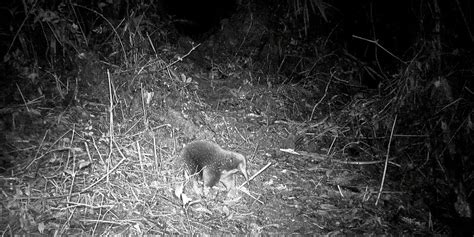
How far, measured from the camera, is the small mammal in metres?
3.52

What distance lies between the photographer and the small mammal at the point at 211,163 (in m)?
3.52

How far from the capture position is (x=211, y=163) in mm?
3533

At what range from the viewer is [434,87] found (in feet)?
12.7

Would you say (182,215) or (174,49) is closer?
(182,215)

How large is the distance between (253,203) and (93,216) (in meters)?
1.54

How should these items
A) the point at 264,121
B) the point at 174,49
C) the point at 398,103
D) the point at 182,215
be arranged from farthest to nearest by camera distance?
the point at 174,49 → the point at 264,121 → the point at 398,103 → the point at 182,215

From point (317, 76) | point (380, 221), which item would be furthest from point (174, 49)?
point (380, 221)

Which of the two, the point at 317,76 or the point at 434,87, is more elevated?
the point at 434,87

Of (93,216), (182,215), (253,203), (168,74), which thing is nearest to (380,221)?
(253,203)

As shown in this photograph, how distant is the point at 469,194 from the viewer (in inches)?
132

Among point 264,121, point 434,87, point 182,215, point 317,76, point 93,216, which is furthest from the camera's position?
point 317,76

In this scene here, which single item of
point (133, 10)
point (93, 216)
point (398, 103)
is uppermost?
point (133, 10)

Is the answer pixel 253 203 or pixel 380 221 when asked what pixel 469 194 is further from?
pixel 253 203

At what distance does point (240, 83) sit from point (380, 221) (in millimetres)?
3235
